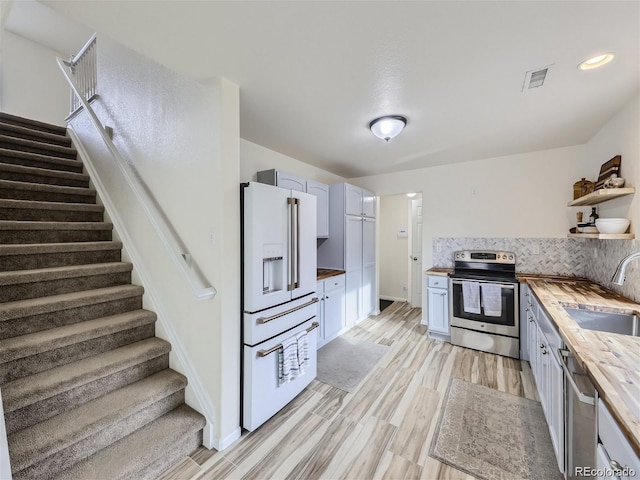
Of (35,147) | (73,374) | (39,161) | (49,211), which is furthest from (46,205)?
(73,374)

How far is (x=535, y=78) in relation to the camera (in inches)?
68.5

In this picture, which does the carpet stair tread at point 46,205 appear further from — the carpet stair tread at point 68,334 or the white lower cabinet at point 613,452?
the white lower cabinet at point 613,452

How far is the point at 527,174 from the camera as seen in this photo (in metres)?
3.39

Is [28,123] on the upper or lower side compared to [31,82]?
lower

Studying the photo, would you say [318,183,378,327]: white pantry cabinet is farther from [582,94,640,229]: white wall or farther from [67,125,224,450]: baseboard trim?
[582,94,640,229]: white wall

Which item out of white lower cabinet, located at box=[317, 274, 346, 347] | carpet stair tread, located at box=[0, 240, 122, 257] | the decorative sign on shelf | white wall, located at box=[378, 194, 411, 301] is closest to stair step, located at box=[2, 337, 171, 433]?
carpet stair tread, located at box=[0, 240, 122, 257]

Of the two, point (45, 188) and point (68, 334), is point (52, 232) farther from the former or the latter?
point (68, 334)

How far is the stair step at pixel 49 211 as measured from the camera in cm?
231

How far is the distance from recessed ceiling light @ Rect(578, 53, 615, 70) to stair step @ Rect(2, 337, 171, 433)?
11.2ft

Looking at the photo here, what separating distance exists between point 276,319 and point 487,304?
2.58 m

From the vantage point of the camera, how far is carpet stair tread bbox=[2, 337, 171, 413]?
57.6 inches

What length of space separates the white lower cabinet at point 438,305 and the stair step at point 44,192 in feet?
13.9

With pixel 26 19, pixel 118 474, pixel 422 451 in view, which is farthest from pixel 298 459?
pixel 26 19

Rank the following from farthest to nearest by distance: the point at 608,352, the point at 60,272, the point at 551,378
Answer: the point at 60,272 < the point at 551,378 < the point at 608,352
